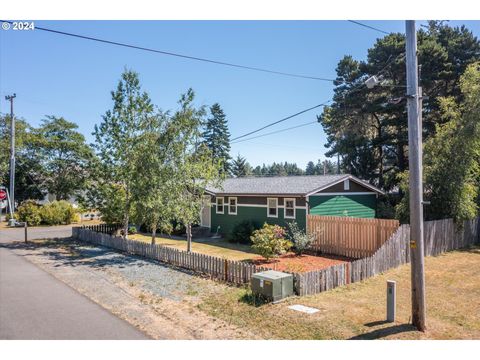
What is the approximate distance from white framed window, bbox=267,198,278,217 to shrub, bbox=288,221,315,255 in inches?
67.1

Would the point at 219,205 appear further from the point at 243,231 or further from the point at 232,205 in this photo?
the point at 243,231

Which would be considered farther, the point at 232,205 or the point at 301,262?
the point at 232,205

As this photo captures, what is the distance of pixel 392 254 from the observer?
12414mm

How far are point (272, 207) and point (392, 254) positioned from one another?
23.5 feet

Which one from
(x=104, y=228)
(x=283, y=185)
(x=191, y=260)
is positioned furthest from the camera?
(x=104, y=228)

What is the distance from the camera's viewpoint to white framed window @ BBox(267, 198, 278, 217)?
18109 mm

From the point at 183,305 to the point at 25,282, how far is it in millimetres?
5230

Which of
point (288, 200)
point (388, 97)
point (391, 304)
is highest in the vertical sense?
point (388, 97)

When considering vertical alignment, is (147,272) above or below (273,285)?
below

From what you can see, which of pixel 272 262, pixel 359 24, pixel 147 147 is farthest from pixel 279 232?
pixel 359 24

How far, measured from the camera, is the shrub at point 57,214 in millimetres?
28219

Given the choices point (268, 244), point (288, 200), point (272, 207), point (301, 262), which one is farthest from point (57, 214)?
point (301, 262)

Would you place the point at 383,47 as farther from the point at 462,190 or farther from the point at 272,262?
the point at 272,262

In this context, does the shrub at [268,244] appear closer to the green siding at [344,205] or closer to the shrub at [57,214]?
the green siding at [344,205]
